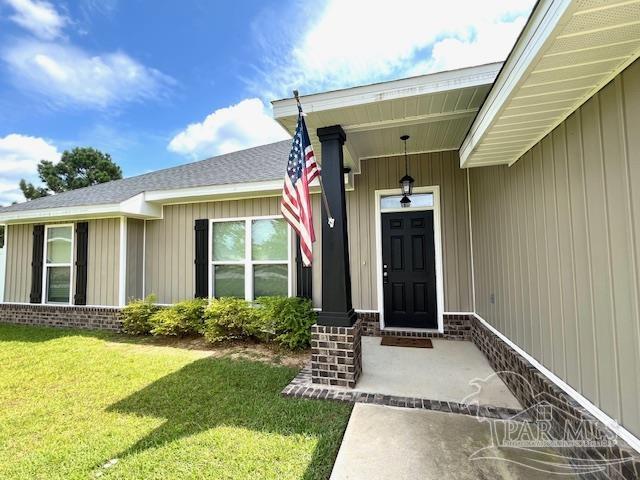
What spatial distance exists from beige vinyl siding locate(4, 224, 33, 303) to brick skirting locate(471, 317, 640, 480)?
29.8 ft

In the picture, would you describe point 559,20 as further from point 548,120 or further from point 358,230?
point 358,230

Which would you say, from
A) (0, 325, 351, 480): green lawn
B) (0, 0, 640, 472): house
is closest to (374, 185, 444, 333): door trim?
(0, 0, 640, 472): house

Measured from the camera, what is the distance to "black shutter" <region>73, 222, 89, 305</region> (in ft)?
19.7

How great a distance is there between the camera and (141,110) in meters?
13.4

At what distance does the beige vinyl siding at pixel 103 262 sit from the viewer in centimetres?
581

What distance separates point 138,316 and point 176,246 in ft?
4.87

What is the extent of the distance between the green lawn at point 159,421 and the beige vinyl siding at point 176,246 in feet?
6.33

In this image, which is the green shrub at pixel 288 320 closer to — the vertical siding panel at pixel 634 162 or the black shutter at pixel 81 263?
the vertical siding panel at pixel 634 162

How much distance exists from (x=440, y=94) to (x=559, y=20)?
163 centimetres

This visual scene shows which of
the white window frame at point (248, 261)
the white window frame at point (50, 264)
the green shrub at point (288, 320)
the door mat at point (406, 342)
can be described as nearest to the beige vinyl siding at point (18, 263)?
the white window frame at point (50, 264)

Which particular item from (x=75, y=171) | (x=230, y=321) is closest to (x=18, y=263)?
(x=230, y=321)

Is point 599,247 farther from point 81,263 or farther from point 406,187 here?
point 81,263

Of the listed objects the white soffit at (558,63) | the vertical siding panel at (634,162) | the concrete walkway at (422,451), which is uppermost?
the white soffit at (558,63)

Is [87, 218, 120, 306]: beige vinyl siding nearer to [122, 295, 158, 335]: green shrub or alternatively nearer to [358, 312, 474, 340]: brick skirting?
[122, 295, 158, 335]: green shrub
